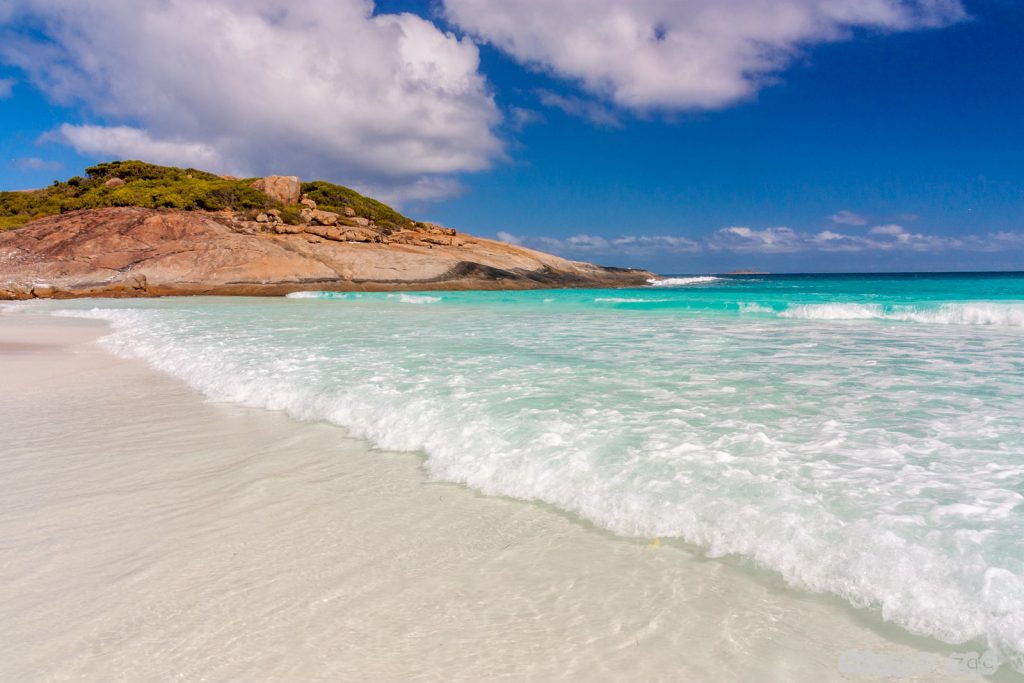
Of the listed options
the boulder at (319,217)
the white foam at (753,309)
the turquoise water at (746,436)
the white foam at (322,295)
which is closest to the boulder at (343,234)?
the boulder at (319,217)

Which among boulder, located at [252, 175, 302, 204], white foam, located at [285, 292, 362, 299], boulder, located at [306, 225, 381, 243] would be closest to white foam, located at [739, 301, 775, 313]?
white foam, located at [285, 292, 362, 299]

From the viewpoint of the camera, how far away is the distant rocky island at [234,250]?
1280 inches

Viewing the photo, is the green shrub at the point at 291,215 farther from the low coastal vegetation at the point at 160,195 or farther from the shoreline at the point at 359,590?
the shoreline at the point at 359,590

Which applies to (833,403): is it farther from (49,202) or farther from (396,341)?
(49,202)

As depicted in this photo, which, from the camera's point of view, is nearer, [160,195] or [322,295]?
[322,295]

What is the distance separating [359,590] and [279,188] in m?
47.1

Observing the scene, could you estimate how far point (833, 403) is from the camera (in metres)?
5.67

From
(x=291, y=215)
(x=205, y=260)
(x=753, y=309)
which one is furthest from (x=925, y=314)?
(x=291, y=215)

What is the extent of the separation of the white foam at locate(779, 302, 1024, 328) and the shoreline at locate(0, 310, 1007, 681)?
16.6 metres

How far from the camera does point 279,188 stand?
147 ft

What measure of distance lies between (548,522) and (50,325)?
19.5m

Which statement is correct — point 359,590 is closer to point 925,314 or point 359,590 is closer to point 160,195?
point 925,314

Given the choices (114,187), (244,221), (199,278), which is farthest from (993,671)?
(114,187)

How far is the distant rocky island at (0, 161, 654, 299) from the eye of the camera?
107 ft
